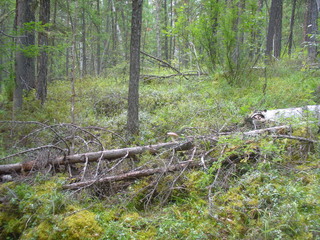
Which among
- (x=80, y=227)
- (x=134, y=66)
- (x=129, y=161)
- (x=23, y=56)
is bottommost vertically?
(x=80, y=227)

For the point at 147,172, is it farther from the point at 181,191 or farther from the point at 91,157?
the point at 91,157

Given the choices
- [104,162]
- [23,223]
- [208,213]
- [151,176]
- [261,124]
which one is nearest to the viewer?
[208,213]

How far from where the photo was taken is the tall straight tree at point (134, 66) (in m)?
5.54

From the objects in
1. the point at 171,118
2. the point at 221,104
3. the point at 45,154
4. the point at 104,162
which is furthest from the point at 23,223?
the point at 221,104

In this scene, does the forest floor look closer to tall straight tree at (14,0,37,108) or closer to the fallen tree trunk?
the fallen tree trunk

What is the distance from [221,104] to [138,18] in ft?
10.3

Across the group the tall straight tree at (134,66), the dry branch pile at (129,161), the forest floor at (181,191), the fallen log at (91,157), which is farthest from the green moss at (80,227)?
the tall straight tree at (134,66)

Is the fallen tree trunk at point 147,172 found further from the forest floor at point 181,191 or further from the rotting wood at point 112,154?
the rotting wood at point 112,154

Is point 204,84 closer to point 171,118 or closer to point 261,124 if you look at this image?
point 171,118

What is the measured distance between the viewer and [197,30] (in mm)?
8562

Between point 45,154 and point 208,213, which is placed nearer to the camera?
point 208,213

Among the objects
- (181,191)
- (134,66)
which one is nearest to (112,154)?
(181,191)

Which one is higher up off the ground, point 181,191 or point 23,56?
point 23,56

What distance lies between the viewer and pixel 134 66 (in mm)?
5871
